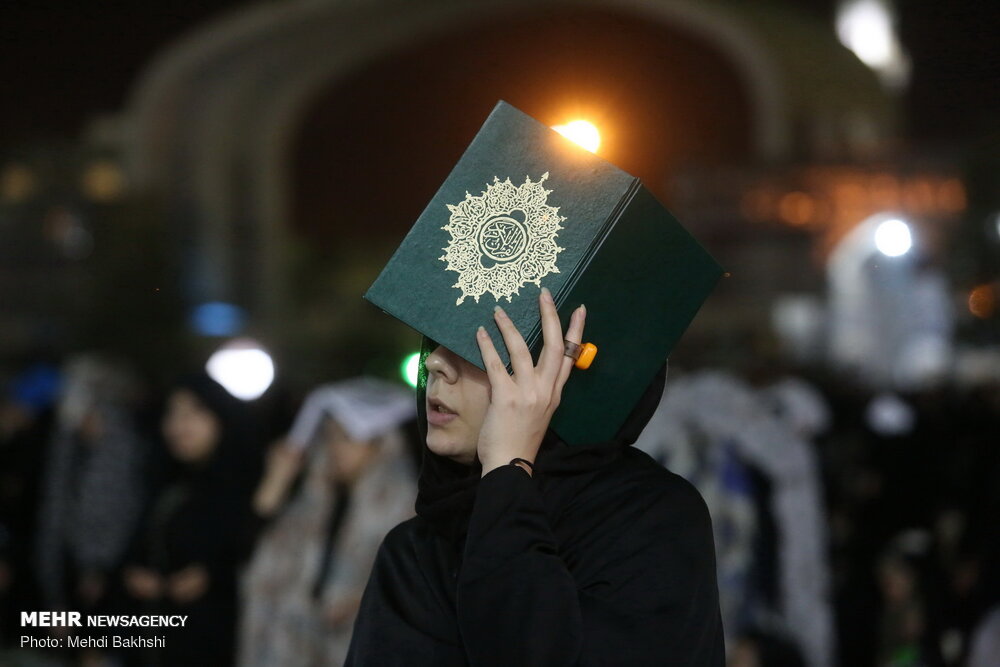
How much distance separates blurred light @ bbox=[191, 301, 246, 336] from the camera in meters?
19.4

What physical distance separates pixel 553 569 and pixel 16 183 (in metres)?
31.7

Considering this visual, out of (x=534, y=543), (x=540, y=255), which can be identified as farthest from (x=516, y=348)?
(x=534, y=543)

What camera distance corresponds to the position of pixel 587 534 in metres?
1.73


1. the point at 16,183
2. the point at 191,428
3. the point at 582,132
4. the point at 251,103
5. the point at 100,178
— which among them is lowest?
the point at 16,183

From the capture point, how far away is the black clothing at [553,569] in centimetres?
158

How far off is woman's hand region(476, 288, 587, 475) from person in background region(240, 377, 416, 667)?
3044 mm

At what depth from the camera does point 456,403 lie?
1821mm

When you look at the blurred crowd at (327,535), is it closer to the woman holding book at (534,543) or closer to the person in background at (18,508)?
the person in background at (18,508)

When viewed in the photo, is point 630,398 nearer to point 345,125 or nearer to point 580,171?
point 580,171

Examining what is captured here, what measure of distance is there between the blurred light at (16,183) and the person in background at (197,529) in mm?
26918

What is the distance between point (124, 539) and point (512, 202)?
195 inches

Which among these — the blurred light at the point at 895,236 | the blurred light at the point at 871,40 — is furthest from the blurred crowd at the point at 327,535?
the blurred light at the point at 871,40

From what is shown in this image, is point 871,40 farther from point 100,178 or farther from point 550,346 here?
point 550,346

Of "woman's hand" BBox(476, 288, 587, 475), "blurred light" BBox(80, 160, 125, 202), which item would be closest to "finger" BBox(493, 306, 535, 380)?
"woman's hand" BBox(476, 288, 587, 475)
